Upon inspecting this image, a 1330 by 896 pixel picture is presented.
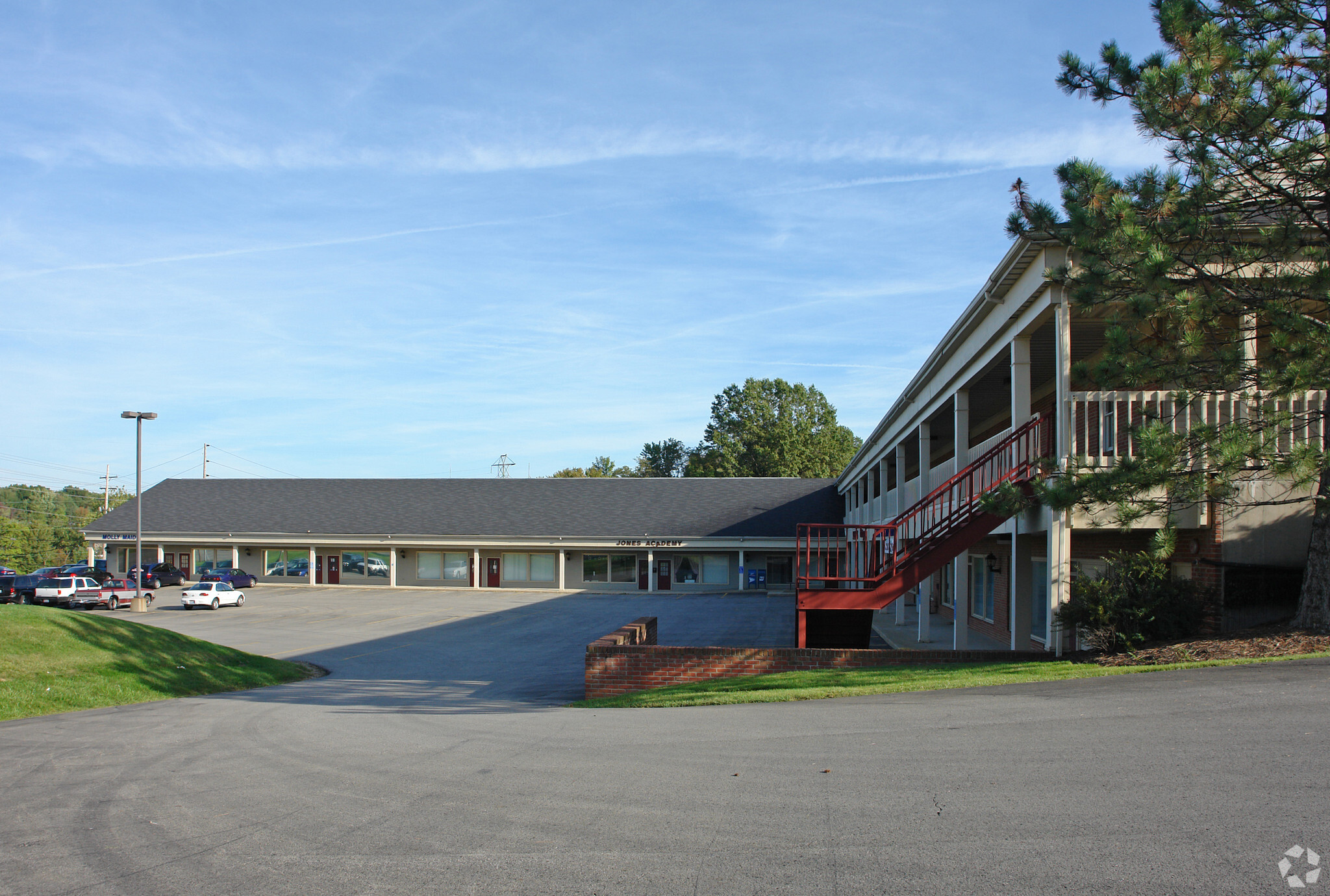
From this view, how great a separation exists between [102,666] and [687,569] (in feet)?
116

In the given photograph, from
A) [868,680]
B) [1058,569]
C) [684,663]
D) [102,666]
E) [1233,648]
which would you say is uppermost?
[1058,569]

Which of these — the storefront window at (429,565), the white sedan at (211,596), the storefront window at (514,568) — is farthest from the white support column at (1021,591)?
the storefront window at (429,565)

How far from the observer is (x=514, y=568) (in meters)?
50.4

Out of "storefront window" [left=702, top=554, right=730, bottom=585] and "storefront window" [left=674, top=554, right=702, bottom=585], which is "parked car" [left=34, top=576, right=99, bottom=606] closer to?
Result: "storefront window" [left=674, top=554, right=702, bottom=585]

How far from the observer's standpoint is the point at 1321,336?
9.82m

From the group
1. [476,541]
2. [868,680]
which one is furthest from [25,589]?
[868,680]

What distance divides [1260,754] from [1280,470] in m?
4.46

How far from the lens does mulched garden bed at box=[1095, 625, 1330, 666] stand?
1033 cm

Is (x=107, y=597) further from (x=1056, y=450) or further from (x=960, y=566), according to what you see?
(x=1056, y=450)

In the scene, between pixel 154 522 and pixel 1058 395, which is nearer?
pixel 1058 395

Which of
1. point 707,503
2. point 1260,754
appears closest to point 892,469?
point 707,503

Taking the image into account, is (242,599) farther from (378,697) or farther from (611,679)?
(611,679)

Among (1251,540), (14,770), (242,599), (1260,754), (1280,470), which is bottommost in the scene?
(242,599)

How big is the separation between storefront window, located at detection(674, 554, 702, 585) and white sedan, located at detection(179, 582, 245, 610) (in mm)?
21274
